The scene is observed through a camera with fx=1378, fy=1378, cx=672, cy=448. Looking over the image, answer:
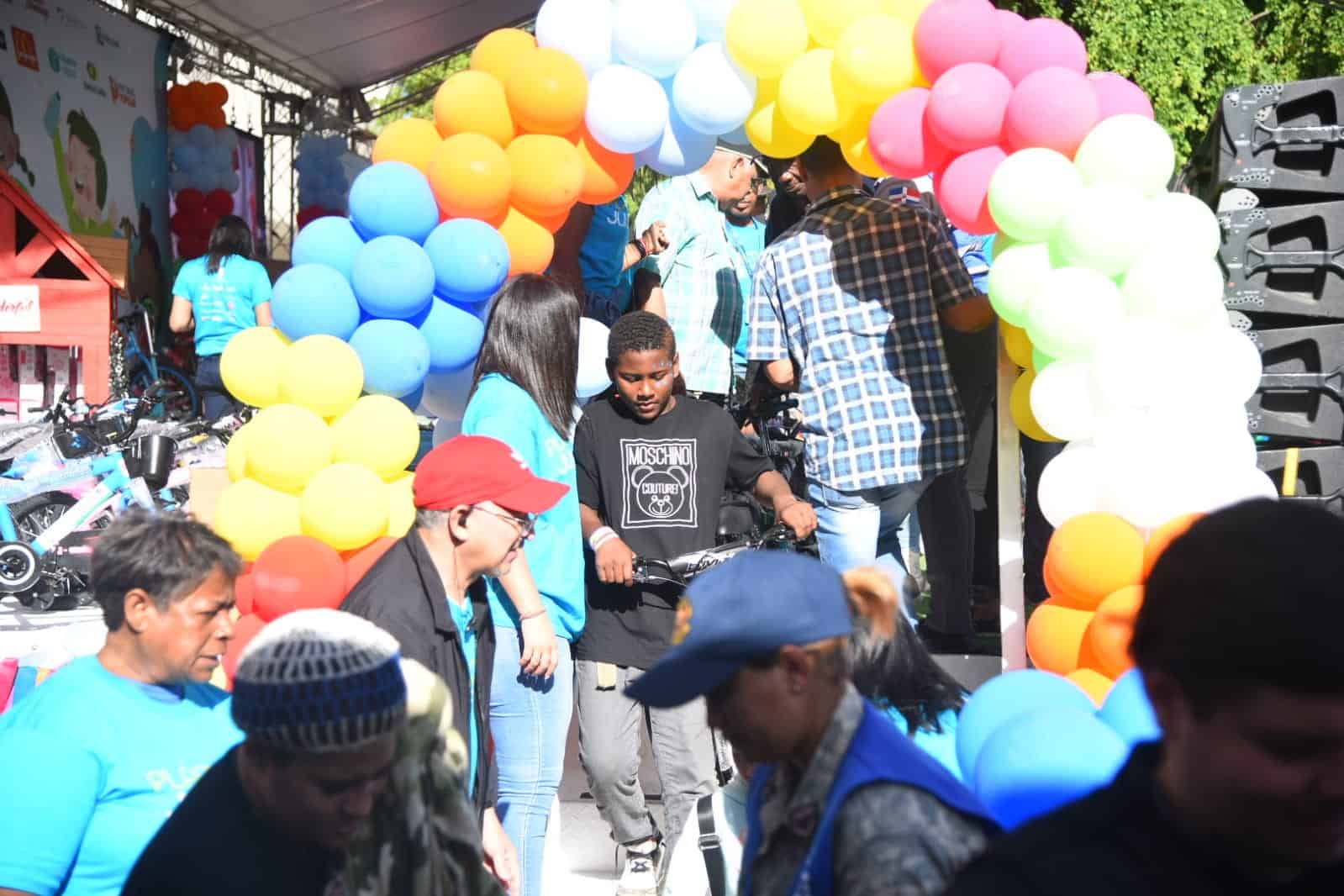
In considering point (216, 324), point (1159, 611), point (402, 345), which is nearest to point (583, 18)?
point (402, 345)

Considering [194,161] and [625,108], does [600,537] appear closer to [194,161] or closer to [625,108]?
[625,108]

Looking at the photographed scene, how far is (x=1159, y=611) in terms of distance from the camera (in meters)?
1.21

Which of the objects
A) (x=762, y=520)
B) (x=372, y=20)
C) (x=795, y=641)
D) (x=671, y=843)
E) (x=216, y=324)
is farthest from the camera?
(x=372, y=20)

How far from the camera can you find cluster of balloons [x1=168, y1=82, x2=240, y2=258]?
12531 millimetres

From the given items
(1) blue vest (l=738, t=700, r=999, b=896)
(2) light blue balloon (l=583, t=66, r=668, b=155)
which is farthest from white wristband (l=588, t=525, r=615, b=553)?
(1) blue vest (l=738, t=700, r=999, b=896)

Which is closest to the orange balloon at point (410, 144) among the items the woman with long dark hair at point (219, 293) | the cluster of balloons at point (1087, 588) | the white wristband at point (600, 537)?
the white wristband at point (600, 537)

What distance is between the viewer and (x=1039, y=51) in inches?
156

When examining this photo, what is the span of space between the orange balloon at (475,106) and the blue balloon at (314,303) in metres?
0.64

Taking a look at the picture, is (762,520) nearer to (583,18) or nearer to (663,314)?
(663,314)

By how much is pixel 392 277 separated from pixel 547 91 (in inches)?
30.9

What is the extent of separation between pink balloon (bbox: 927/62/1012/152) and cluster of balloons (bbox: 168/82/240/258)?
9.91 meters

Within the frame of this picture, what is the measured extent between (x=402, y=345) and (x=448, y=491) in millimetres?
1651

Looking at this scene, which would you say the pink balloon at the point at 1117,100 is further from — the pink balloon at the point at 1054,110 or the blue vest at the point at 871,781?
the blue vest at the point at 871,781

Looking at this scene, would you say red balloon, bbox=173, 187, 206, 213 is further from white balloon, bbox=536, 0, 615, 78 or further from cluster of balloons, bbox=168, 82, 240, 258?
white balloon, bbox=536, 0, 615, 78
